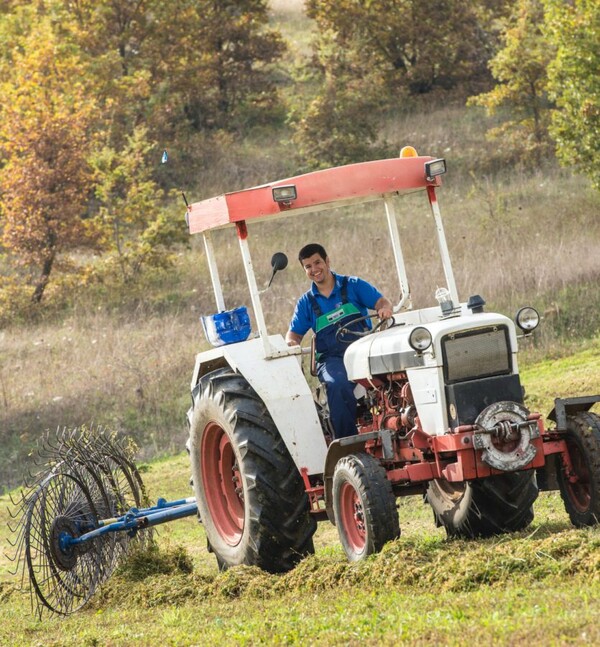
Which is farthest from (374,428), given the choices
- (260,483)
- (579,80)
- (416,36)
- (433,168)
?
(416,36)

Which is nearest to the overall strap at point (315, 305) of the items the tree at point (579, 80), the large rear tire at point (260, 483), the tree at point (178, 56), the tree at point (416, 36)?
the large rear tire at point (260, 483)

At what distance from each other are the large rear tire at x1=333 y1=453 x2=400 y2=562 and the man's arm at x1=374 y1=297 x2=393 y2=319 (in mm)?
1252

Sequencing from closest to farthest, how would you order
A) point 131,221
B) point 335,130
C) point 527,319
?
point 527,319 → point 131,221 → point 335,130

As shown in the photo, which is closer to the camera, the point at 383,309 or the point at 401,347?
the point at 401,347

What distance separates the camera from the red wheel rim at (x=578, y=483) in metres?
7.73

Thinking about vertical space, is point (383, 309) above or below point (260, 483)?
above

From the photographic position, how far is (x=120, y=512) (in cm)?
944

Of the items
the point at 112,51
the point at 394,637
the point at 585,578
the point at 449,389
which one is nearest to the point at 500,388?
the point at 449,389

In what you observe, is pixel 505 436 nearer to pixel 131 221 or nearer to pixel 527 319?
pixel 527 319

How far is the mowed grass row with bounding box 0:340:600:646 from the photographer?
5277 mm

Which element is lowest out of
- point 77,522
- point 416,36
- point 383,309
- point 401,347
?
point 77,522

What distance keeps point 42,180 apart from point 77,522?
63.0 feet

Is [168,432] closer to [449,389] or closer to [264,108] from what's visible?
[449,389]

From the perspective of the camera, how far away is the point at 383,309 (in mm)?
8594
